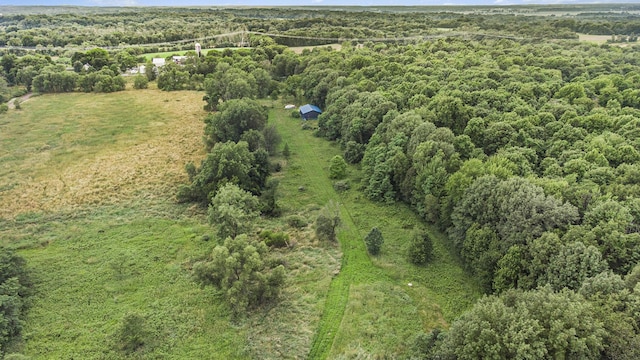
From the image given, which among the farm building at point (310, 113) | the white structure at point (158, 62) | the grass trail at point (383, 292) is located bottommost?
the grass trail at point (383, 292)

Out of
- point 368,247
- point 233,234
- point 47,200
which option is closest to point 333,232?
point 368,247

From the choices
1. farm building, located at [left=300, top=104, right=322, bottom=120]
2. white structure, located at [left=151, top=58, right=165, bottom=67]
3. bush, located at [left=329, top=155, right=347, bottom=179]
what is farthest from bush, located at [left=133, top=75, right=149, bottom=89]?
bush, located at [left=329, top=155, right=347, bottom=179]

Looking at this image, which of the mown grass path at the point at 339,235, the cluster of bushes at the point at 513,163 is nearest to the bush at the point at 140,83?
the mown grass path at the point at 339,235

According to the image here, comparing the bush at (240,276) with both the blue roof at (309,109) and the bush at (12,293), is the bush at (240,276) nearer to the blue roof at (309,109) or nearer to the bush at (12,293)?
the bush at (12,293)

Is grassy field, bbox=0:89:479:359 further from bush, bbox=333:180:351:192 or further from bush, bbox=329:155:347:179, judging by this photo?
bush, bbox=329:155:347:179

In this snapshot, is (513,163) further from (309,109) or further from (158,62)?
(158,62)

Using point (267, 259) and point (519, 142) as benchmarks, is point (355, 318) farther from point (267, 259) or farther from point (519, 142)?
point (519, 142)

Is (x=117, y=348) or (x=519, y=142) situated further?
(x=519, y=142)
